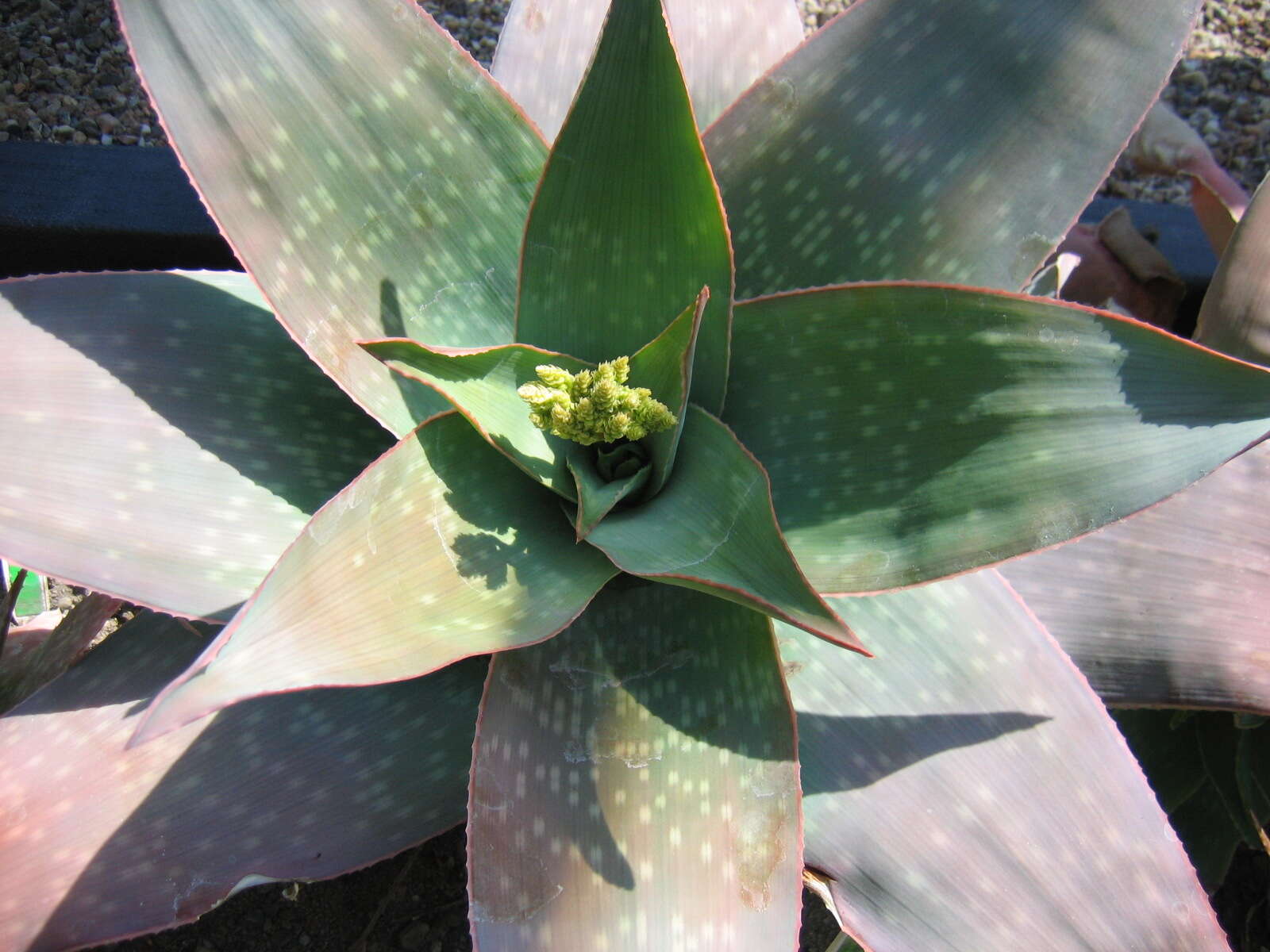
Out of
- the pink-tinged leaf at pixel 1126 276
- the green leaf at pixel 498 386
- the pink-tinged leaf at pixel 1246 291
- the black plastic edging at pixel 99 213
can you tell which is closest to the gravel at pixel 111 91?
the black plastic edging at pixel 99 213

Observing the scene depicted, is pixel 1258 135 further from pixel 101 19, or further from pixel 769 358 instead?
pixel 101 19

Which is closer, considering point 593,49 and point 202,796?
point 202,796

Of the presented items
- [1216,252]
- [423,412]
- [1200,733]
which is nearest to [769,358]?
[423,412]

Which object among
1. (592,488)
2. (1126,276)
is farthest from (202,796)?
(1126,276)

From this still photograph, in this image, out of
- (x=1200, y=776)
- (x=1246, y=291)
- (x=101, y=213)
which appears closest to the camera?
(x=1246, y=291)

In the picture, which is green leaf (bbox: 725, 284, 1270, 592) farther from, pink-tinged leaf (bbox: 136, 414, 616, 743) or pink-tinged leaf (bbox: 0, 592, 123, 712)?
pink-tinged leaf (bbox: 0, 592, 123, 712)

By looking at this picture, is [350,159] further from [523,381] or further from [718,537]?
[718,537]

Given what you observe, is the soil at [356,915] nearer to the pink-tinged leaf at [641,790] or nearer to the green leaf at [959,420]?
the pink-tinged leaf at [641,790]
